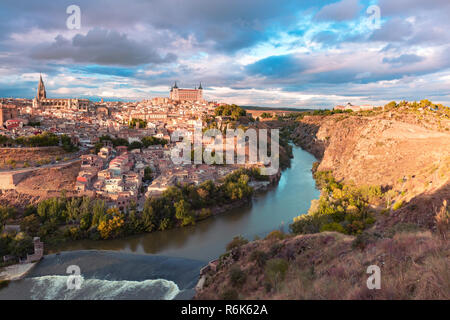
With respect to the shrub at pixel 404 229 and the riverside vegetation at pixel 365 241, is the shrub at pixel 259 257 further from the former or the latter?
the shrub at pixel 404 229

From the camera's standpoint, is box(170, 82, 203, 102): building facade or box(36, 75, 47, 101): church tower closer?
box(36, 75, 47, 101): church tower

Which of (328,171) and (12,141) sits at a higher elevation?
(12,141)

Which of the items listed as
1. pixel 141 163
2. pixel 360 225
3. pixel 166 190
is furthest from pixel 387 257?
pixel 141 163

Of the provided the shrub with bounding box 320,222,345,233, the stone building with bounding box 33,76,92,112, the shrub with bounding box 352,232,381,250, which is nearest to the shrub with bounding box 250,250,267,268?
the shrub with bounding box 352,232,381,250
